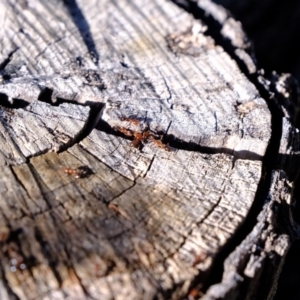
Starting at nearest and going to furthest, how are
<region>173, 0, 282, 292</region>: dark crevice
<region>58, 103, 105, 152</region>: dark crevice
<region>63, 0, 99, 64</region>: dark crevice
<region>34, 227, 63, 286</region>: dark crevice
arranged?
<region>34, 227, 63, 286</region>: dark crevice → <region>173, 0, 282, 292</region>: dark crevice → <region>58, 103, 105, 152</region>: dark crevice → <region>63, 0, 99, 64</region>: dark crevice

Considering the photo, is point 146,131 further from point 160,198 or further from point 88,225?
point 88,225

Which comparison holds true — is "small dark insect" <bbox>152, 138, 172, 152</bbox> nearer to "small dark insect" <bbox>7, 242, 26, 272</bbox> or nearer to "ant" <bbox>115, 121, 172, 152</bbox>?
"ant" <bbox>115, 121, 172, 152</bbox>

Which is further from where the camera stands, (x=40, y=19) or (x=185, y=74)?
(x=40, y=19)

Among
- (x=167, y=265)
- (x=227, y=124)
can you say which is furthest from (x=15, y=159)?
(x=227, y=124)

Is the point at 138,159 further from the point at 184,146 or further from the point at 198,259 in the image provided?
the point at 198,259

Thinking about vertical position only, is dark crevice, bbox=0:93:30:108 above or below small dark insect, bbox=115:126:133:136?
below

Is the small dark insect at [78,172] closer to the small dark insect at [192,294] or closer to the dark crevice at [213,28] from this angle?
the small dark insect at [192,294]

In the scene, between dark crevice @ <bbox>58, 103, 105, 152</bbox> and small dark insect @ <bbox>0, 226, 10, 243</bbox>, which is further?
dark crevice @ <bbox>58, 103, 105, 152</bbox>

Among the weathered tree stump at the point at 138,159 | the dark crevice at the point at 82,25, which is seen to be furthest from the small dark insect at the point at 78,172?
the dark crevice at the point at 82,25

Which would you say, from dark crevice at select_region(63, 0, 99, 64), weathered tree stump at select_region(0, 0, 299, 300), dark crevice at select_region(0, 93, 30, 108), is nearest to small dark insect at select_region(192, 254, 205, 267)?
weathered tree stump at select_region(0, 0, 299, 300)
